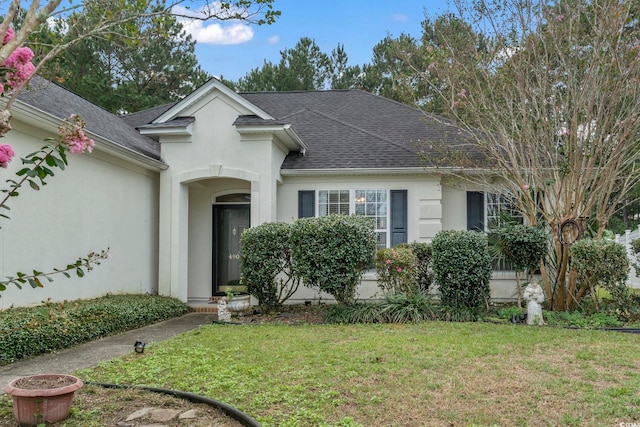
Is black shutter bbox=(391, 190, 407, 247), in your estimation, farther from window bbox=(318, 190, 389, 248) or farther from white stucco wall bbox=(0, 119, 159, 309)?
white stucco wall bbox=(0, 119, 159, 309)

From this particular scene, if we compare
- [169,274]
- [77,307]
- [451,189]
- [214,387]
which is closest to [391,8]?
[451,189]

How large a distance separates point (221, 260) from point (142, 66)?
15.4m

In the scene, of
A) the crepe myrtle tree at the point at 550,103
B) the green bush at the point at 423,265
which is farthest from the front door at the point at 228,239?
the crepe myrtle tree at the point at 550,103

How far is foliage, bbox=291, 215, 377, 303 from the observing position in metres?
8.93

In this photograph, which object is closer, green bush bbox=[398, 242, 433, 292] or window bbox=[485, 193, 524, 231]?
green bush bbox=[398, 242, 433, 292]

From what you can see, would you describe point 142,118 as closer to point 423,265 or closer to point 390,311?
point 423,265

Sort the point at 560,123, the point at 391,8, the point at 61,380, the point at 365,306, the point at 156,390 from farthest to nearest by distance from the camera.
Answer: the point at 391,8 < the point at 560,123 < the point at 365,306 < the point at 156,390 < the point at 61,380

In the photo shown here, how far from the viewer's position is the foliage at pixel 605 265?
8.37 meters

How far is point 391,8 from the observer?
571 inches

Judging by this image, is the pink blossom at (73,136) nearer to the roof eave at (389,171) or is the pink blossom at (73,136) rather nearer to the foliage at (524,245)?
the foliage at (524,245)

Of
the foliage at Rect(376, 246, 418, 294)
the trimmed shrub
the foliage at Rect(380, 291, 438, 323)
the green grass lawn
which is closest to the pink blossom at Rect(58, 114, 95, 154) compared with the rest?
the green grass lawn

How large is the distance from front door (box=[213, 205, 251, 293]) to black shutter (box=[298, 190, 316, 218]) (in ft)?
4.87

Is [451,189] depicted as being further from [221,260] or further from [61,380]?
[61,380]

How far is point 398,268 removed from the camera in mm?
9383
